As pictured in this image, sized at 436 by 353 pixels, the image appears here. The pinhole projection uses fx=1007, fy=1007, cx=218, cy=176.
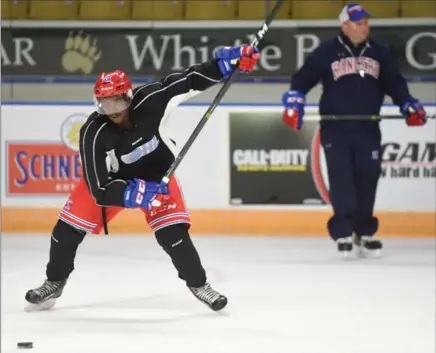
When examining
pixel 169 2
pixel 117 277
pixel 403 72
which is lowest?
pixel 117 277

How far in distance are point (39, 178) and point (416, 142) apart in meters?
2.23

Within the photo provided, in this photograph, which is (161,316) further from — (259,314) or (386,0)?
(386,0)

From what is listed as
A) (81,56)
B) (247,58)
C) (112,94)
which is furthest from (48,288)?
(81,56)

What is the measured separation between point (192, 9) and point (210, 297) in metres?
3.36

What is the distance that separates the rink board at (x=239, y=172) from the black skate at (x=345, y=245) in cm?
86

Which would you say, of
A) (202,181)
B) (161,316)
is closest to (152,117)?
(161,316)

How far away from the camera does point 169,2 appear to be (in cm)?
653

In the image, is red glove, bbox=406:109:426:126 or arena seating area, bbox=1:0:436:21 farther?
arena seating area, bbox=1:0:436:21

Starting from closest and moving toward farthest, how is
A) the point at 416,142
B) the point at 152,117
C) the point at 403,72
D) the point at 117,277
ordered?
the point at 152,117
the point at 117,277
the point at 416,142
the point at 403,72

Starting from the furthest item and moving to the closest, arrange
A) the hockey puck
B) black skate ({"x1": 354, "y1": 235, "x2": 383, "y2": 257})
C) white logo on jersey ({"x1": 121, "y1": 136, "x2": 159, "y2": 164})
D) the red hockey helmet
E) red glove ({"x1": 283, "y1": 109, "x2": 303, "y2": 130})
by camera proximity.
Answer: black skate ({"x1": 354, "y1": 235, "x2": 383, "y2": 257}), red glove ({"x1": 283, "y1": 109, "x2": 303, "y2": 130}), white logo on jersey ({"x1": 121, "y1": 136, "x2": 159, "y2": 164}), the red hockey helmet, the hockey puck

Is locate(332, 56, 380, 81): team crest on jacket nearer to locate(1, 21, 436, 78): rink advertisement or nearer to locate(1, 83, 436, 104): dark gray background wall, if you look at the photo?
locate(1, 83, 436, 104): dark gray background wall

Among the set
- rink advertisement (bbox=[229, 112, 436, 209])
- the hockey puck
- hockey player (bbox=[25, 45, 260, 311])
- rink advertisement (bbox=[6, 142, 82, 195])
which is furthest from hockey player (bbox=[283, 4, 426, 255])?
the hockey puck

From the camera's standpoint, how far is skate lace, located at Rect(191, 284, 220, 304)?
350cm

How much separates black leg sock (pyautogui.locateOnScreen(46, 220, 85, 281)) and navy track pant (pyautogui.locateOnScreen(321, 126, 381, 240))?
176 centimetres
